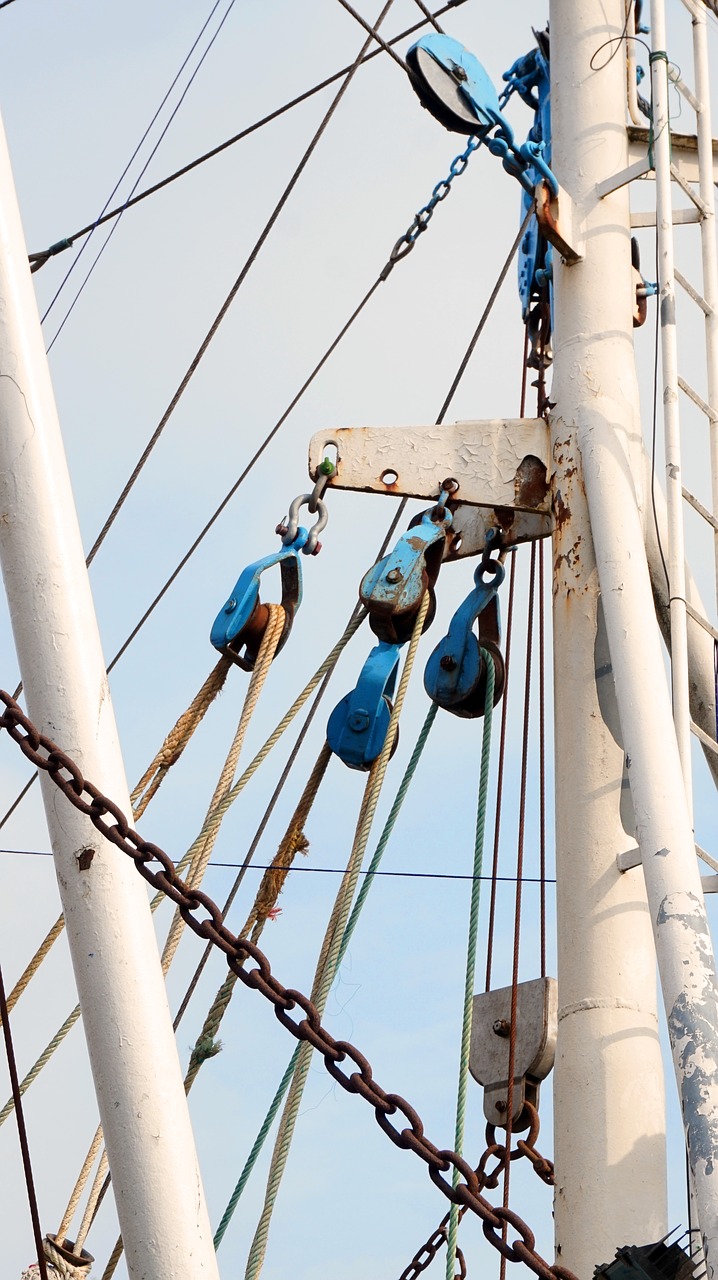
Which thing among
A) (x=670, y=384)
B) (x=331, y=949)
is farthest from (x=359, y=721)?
(x=670, y=384)

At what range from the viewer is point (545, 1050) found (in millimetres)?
5500

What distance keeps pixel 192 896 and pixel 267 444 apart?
4.86 meters

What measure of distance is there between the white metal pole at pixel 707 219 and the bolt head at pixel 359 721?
51.4 inches

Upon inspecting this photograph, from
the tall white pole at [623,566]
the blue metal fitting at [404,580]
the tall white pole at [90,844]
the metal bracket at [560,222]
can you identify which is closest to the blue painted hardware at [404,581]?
the blue metal fitting at [404,580]

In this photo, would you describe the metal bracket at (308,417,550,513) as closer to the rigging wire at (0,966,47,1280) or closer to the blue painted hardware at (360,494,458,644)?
the blue painted hardware at (360,494,458,644)

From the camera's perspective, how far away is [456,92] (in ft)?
18.5

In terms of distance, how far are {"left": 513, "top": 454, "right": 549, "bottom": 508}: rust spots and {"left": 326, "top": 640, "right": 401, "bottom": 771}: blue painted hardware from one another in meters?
0.65

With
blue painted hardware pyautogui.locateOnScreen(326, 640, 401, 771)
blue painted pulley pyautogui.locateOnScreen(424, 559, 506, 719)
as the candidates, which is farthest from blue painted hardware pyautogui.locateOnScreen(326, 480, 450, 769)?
blue painted pulley pyautogui.locateOnScreen(424, 559, 506, 719)

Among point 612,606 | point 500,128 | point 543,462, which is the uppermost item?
point 500,128

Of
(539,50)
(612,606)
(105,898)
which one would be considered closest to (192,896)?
(105,898)

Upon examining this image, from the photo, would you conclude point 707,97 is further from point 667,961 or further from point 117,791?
point 117,791

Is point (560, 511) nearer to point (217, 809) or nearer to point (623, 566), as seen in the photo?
point (623, 566)

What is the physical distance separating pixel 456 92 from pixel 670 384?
1364mm

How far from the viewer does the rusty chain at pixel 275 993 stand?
125 inches
